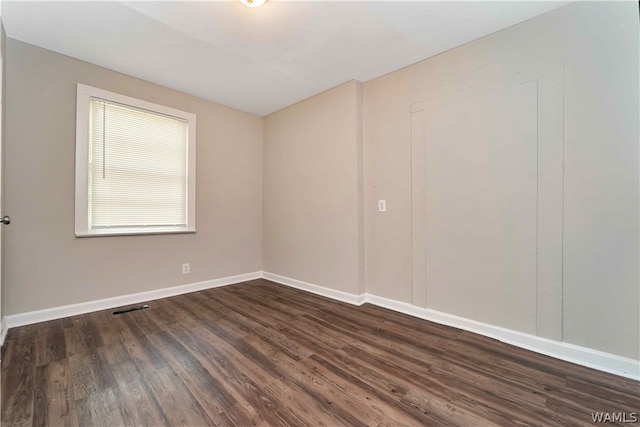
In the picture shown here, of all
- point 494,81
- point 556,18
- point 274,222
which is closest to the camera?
point 556,18

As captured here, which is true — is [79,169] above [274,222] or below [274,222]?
above

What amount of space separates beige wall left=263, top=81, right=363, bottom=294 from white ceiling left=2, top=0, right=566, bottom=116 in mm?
555

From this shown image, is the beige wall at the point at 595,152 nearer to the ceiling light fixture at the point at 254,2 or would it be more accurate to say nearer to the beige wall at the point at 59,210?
the ceiling light fixture at the point at 254,2

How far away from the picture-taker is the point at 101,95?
277 centimetres

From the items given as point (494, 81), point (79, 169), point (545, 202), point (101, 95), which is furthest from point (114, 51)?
point (545, 202)

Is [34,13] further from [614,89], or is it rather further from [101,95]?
[614,89]

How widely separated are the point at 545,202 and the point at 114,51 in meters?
3.96

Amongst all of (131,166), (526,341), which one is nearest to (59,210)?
(131,166)

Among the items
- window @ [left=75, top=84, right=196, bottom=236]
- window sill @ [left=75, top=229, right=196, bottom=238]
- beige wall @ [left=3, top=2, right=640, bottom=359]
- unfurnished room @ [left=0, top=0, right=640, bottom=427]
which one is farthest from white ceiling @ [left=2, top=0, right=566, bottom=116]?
window sill @ [left=75, top=229, right=196, bottom=238]

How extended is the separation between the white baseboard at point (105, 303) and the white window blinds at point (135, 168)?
30.9 inches

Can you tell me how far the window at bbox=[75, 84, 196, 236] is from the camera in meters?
2.70

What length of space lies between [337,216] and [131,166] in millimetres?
2448

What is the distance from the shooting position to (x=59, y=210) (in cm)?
256

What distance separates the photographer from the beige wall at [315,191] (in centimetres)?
310
